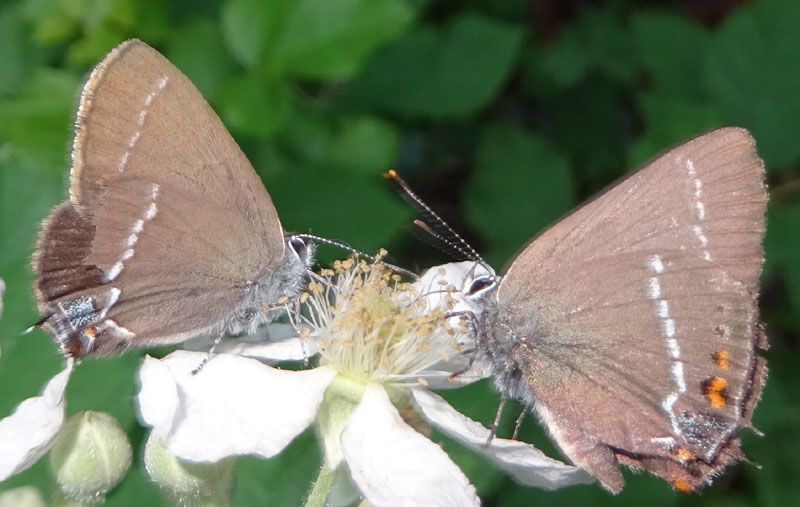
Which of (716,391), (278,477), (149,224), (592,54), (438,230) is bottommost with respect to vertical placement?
(278,477)

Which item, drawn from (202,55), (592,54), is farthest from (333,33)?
(592,54)

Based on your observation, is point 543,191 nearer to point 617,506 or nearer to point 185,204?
point 617,506

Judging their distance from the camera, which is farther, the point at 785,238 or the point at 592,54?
the point at 592,54

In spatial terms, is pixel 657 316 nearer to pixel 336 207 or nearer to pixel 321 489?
pixel 321 489

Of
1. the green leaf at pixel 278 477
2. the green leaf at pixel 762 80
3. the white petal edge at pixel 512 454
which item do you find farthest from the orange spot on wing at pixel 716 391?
the green leaf at pixel 762 80

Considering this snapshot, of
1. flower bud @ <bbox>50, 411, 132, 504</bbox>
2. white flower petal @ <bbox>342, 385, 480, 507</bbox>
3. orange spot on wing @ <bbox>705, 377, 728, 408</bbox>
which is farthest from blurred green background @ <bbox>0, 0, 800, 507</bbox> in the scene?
orange spot on wing @ <bbox>705, 377, 728, 408</bbox>
